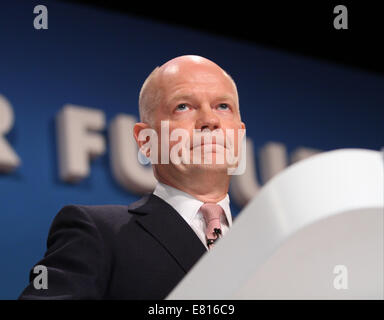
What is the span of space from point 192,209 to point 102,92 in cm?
173

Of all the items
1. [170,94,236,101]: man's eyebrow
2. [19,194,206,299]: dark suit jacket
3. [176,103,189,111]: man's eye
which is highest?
[170,94,236,101]: man's eyebrow

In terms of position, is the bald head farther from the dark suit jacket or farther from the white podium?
the white podium

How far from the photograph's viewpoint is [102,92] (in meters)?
2.97

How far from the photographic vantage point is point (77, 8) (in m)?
2.97

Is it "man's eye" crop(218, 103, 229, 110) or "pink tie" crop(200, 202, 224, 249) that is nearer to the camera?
"pink tie" crop(200, 202, 224, 249)

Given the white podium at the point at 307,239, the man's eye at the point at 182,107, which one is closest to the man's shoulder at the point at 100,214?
the man's eye at the point at 182,107

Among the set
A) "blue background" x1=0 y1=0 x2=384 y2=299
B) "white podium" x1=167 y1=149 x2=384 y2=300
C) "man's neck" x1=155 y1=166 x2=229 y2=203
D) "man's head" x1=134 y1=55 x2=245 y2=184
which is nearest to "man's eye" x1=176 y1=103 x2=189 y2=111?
"man's head" x1=134 y1=55 x2=245 y2=184

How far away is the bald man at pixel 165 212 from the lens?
113cm

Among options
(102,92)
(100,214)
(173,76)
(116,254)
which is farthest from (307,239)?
(102,92)

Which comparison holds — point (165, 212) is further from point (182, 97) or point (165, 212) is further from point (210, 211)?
point (182, 97)

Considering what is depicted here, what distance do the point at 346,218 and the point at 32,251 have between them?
2211 mm

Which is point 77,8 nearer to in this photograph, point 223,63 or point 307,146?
point 223,63

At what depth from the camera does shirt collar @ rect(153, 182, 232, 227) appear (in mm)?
1331
